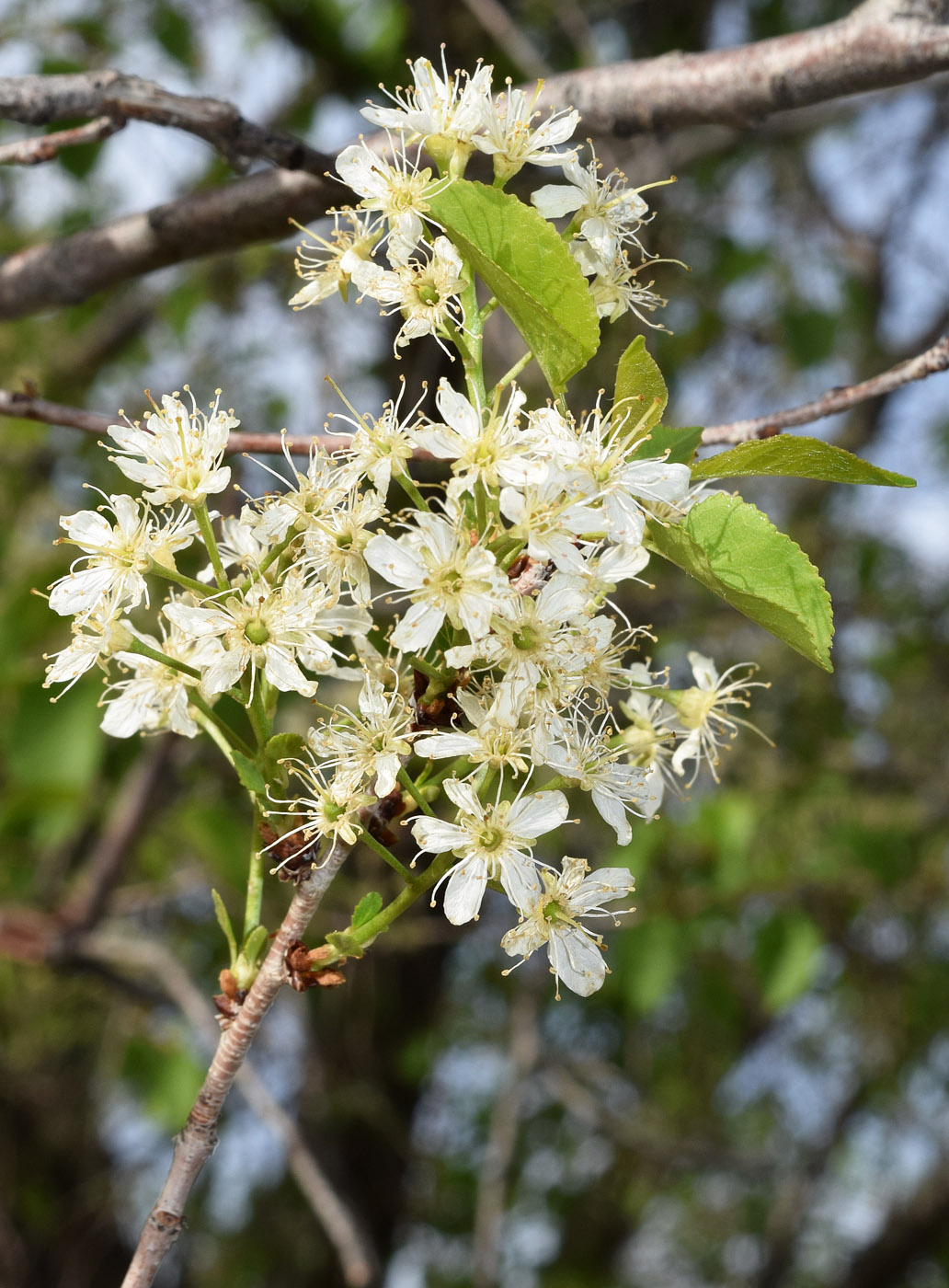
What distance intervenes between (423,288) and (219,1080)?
0.52 meters

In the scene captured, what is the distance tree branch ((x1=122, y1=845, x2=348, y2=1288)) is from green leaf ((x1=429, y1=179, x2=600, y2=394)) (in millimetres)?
344

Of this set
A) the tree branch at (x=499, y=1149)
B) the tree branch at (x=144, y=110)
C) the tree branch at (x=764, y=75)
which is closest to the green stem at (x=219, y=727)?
the tree branch at (x=144, y=110)

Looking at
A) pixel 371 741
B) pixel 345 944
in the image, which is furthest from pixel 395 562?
pixel 345 944

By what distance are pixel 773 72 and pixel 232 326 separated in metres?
2.25

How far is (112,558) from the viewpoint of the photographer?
0.76 m

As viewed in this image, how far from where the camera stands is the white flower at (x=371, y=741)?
70 cm

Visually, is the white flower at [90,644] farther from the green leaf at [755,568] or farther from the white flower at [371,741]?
the green leaf at [755,568]

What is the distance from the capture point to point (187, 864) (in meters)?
3.07

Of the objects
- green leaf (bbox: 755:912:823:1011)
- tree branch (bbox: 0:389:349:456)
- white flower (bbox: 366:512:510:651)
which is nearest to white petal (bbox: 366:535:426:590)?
white flower (bbox: 366:512:510:651)

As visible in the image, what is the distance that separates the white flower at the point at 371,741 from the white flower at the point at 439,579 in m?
0.07

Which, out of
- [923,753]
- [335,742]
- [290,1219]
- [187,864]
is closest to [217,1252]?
[290,1219]

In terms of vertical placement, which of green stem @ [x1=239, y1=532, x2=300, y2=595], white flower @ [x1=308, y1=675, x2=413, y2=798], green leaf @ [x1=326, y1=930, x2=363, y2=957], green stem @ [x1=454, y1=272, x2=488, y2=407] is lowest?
green leaf @ [x1=326, y1=930, x2=363, y2=957]

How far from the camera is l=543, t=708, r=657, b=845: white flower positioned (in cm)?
75

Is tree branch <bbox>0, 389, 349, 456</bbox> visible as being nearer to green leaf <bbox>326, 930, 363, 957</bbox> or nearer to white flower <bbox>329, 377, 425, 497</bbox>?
white flower <bbox>329, 377, 425, 497</bbox>
